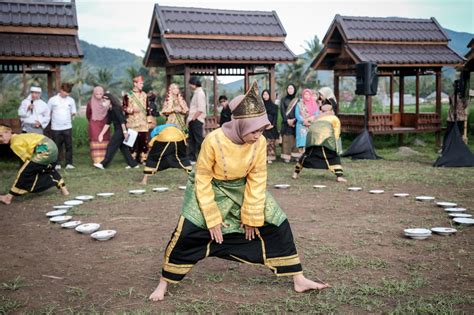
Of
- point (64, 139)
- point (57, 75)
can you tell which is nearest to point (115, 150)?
point (64, 139)

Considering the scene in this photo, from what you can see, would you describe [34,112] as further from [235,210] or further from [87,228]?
[235,210]

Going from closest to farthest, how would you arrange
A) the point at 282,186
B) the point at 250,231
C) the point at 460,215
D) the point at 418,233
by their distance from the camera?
the point at 250,231
the point at 418,233
the point at 460,215
the point at 282,186

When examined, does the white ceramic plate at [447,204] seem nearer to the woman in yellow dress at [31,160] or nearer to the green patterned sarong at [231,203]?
the green patterned sarong at [231,203]

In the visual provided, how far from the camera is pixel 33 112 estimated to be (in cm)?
1211

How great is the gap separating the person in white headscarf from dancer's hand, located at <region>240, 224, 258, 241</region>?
9.02m

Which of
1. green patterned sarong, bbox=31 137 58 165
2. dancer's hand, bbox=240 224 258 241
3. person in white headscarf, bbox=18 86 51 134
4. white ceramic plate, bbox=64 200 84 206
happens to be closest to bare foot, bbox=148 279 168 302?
dancer's hand, bbox=240 224 258 241

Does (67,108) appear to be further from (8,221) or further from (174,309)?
(174,309)

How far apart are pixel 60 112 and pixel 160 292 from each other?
9.02 m

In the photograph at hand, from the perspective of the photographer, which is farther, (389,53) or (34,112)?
(389,53)

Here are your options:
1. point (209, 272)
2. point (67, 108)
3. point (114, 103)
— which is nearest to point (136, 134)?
point (114, 103)

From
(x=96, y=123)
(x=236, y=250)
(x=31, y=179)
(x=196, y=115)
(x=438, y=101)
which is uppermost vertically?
(x=438, y=101)

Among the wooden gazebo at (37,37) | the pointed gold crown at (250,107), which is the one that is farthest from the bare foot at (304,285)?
the wooden gazebo at (37,37)

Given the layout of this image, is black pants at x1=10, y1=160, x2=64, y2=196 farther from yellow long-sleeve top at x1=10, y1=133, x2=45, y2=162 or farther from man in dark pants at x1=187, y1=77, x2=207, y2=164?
man in dark pants at x1=187, y1=77, x2=207, y2=164

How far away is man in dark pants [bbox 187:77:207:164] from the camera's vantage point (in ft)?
38.7
